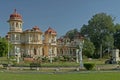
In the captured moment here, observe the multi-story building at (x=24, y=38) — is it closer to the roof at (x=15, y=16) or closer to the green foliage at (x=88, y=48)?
the roof at (x=15, y=16)

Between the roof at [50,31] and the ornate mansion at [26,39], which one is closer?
the ornate mansion at [26,39]

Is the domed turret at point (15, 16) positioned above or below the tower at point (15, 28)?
above

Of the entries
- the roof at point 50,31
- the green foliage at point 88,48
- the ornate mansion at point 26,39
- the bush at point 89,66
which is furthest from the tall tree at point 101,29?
the bush at point 89,66

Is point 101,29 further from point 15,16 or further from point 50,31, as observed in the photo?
point 15,16

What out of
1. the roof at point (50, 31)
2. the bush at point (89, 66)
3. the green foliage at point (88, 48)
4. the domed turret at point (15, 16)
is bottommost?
the bush at point (89, 66)

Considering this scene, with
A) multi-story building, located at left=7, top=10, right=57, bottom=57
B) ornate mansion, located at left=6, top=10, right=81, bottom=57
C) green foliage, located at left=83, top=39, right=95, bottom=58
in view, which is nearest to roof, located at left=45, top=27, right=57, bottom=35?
ornate mansion, located at left=6, top=10, right=81, bottom=57

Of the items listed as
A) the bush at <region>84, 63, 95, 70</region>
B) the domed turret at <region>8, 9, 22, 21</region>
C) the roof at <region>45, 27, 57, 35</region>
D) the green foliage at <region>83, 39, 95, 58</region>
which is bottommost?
the bush at <region>84, 63, 95, 70</region>

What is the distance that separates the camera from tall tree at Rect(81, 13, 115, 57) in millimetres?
78250

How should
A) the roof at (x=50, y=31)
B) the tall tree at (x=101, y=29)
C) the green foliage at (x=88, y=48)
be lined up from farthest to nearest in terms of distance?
1. the roof at (x=50, y=31)
2. the tall tree at (x=101, y=29)
3. the green foliage at (x=88, y=48)

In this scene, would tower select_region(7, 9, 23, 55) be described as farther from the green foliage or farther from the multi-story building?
the green foliage

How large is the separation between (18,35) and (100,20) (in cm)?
2280

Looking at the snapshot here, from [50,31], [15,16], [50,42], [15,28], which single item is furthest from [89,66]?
[50,31]

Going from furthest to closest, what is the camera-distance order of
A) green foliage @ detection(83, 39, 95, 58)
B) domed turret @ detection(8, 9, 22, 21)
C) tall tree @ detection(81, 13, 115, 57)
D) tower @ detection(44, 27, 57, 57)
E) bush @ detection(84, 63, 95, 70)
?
tower @ detection(44, 27, 57, 57) < tall tree @ detection(81, 13, 115, 57) < domed turret @ detection(8, 9, 22, 21) < green foliage @ detection(83, 39, 95, 58) < bush @ detection(84, 63, 95, 70)

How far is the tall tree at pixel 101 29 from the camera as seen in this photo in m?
78.2
